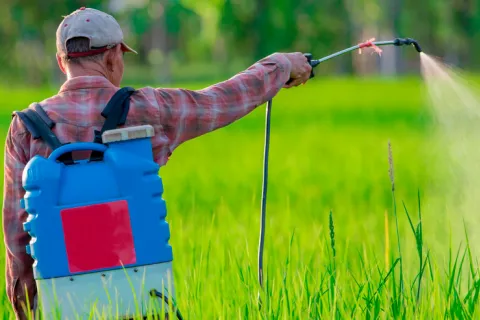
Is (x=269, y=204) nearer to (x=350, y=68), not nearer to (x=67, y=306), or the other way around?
(x=67, y=306)

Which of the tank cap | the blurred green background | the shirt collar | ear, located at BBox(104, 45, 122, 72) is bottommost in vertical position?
the tank cap

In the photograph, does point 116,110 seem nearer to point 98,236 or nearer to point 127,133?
point 127,133

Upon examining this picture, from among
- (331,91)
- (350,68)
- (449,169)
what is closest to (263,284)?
(449,169)

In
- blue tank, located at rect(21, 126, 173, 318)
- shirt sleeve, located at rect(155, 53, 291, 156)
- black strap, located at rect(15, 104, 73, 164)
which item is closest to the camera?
blue tank, located at rect(21, 126, 173, 318)

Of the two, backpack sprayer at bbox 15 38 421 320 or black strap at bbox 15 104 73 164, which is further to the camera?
black strap at bbox 15 104 73 164

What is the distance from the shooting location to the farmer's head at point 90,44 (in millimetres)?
2639

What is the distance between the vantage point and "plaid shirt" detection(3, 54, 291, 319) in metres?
2.62

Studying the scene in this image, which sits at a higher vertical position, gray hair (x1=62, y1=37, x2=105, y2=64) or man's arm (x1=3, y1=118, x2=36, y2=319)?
gray hair (x1=62, y1=37, x2=105, y2=64)

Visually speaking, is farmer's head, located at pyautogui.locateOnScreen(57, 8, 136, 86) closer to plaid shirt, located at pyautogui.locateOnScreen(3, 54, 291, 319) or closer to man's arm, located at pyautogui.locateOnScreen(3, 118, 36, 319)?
plaid shirt, located at pyautogui.locateOnScreen(3, 54, 291, 319)

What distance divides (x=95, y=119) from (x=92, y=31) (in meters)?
0.23

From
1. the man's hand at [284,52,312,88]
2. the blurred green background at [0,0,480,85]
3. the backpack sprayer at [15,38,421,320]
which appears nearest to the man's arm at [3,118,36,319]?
the backpack sprayer at [15,38,421,320]

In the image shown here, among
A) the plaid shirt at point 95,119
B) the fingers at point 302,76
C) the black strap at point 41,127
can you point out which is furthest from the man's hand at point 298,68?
the black strap at point 41,127

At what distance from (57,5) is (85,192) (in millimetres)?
43063

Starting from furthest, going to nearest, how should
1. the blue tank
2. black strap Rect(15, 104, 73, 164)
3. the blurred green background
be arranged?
the blurred green background < black strap Rect(15, 104, 73, 164) < the blue tank
